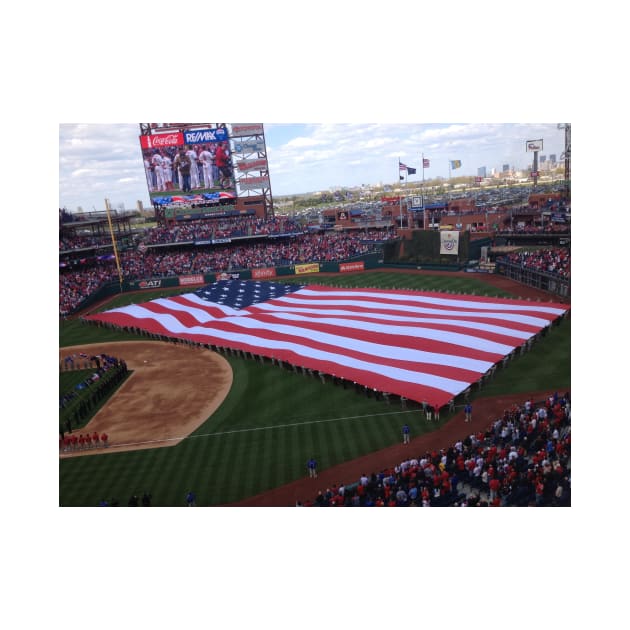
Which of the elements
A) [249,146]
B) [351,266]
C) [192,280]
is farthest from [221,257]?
[351,266]

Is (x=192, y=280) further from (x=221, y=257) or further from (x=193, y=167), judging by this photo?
(x=193, y=167)

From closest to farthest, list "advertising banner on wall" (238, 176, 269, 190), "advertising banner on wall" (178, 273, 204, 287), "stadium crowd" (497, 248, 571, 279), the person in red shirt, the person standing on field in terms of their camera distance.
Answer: the person in red shirt
the person standing on field
"stadium crowd" (497, 248, 571, 279)
"advertising banner on wall" (178, 273, 204, 287)
"advertising banner on wall" (238, 176, 269, 190)

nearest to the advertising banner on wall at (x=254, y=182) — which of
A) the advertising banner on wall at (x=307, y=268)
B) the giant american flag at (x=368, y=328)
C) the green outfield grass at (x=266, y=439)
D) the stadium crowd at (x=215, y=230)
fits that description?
the stadium crowd at (x=215, y=230)

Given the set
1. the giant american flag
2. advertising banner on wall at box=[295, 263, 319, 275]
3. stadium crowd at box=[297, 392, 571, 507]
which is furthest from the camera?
advertising banner on wall at box=[295, 263, 319, 275]

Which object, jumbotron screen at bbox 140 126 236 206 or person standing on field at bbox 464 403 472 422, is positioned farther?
jumbotron screen at bbox 140 126 236 206

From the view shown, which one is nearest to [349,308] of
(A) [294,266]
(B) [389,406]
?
(B) [389,406]

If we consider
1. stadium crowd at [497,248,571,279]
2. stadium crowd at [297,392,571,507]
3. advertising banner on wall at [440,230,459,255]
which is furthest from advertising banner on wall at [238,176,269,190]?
stadium crowd at [297,392,571,507]

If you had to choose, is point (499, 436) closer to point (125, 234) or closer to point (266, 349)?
point (266, 349)

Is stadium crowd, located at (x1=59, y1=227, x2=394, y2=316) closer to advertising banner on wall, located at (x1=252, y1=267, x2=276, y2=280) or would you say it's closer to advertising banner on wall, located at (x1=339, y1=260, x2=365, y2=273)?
advertising banner on wall, located at (x1=252, y1=267, x2=276, y2=280)
